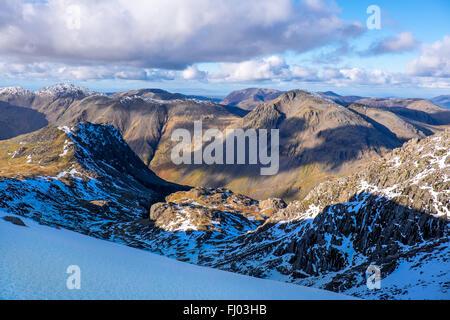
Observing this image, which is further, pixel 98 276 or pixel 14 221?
pixel 14 221

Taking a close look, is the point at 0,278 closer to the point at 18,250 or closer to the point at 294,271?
the point at 18,250

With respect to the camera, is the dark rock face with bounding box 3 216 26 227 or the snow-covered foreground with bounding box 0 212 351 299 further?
the dark rock face with bounding box 3 216 26 227

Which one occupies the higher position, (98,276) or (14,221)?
(14,221)

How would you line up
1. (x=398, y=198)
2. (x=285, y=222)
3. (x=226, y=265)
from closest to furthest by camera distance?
(x=398, y=198)
(x=226, y=265)
(x=285, y=222)

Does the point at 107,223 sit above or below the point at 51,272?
below

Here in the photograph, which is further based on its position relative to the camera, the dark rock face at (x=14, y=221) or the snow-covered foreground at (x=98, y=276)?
the dark rock face at (x=14, y=221)

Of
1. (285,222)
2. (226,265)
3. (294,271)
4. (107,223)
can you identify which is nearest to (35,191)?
(107,223)
